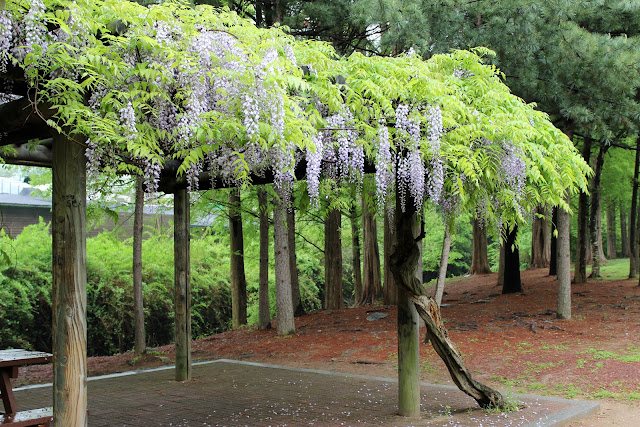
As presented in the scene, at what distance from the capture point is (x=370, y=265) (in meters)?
17.4

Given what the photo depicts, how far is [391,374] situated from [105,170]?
16.3ft

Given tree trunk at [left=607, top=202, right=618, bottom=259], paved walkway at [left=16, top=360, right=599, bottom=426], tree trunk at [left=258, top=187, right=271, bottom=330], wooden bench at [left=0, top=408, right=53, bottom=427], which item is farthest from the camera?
tree trunk at [left=607, top=202, right=618, bottom=259]

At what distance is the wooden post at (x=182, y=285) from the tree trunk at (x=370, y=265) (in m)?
9.05

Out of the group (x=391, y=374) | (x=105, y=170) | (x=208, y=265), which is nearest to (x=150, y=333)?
(x=208, y=265)

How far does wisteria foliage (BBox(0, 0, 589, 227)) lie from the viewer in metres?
4.11

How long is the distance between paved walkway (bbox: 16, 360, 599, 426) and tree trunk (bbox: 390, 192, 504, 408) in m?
0.24

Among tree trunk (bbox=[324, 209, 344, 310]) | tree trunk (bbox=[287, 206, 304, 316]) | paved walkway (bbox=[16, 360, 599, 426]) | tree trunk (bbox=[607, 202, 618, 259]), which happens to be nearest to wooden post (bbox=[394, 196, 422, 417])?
paved walkway (bbox=[16, 360, 599, 426])

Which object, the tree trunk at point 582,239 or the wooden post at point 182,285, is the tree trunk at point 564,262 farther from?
the wooden post at point 182,285

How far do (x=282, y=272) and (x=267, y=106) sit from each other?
8.09 metres

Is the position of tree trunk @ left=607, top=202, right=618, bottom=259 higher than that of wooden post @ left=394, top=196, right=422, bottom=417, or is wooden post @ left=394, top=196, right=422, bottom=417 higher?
tree trunk @ left=607, top=202, right=618, bottom=259

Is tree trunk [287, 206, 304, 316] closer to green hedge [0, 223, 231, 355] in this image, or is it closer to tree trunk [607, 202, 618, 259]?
green hedge [0, 223, 231, 355]

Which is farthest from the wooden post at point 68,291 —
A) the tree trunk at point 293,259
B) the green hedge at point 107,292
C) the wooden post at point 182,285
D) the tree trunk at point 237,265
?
the tree trunk at point 293,259

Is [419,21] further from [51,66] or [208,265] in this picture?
[208,265]

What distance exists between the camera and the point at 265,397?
23.2 ft
